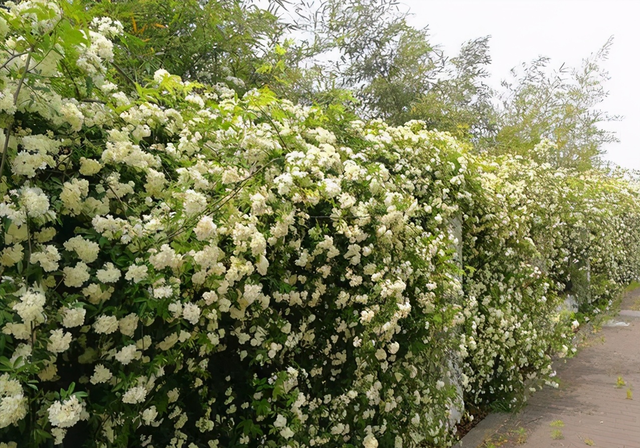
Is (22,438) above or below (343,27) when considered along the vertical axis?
below

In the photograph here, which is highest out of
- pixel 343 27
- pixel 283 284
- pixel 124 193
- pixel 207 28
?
pixel 343 27

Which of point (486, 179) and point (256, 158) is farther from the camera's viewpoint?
point (486, 179)

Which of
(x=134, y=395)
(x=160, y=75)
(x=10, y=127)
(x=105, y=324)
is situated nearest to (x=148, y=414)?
(x=134, y=395)

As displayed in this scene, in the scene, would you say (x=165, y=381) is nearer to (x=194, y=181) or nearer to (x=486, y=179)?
(x=194, y=181)

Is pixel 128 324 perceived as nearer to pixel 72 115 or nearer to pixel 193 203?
pixel 193 203

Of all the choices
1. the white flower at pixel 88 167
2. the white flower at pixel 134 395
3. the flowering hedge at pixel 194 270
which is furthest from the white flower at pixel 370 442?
the white flower at pixel 88 167

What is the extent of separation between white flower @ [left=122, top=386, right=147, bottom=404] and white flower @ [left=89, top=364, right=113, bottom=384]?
0.30 feet

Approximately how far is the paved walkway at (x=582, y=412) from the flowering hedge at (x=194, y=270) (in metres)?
0.97

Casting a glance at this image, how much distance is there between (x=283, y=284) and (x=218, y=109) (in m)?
1.09

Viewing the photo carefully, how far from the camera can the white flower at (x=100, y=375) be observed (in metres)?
1.62

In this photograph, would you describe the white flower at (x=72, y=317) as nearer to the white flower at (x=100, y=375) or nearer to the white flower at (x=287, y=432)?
the white flower at (x=100, y=375)

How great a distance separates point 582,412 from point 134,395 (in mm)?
4433

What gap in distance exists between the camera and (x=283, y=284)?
83.7 inches

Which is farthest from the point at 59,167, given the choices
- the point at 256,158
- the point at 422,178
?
the point at 422,178
